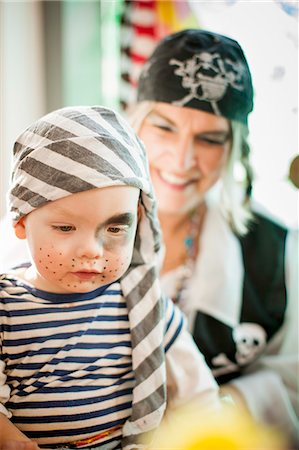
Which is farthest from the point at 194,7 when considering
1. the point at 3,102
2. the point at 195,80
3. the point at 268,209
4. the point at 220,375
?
the point at 220,375

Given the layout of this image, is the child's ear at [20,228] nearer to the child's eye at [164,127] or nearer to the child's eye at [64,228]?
the child's eye at [64,228]

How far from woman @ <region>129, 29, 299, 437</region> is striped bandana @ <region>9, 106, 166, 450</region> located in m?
0.21

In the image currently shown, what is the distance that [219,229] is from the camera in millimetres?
1047

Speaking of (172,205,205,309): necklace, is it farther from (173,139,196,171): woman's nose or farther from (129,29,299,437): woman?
(173,139,196,171): woman's nose

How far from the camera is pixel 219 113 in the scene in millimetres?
856

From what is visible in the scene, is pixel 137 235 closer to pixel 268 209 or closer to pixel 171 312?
pixel 171 312

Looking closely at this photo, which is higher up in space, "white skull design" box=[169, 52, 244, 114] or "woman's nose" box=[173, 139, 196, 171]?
"white skull design" box=[169, 52, 244, 114]

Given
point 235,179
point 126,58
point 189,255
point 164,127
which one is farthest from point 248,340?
point 126,58

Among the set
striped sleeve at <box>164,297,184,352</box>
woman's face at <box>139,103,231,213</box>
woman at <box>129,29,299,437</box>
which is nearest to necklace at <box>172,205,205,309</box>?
woman at <box>129,29,299,437</box>

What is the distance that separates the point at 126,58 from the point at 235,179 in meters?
0.48

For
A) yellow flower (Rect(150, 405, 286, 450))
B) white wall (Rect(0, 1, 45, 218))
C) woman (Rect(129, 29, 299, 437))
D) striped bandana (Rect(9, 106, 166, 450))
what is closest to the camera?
striped bandana (Rect(9, 106, 166, 450))

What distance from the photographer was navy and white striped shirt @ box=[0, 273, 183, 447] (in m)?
0.67

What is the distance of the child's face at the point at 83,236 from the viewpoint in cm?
61

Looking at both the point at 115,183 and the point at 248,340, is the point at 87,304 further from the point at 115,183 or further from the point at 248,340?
the point at 248,340
